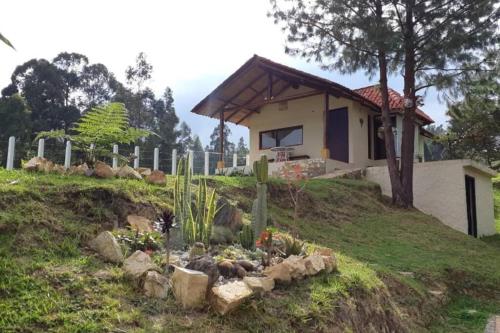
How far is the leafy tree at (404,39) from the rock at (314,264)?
8245 millimetres

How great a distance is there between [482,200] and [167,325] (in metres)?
13.9

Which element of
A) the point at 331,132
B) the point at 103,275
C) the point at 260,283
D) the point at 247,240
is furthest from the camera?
the point at 331,132

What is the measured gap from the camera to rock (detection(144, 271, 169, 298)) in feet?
10.4

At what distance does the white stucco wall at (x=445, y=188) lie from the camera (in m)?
12.5

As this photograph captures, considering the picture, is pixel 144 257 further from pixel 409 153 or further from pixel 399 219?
pixel 409 153

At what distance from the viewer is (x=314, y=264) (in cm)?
421

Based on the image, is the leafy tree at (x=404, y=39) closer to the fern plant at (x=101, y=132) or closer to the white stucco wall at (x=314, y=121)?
the white stucco wall at (x=314, y=121)

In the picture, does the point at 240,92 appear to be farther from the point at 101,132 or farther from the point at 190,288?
the point at 190,288

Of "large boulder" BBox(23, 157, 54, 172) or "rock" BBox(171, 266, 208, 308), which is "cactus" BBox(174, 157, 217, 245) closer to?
"rock" BBox(171, 266, 208, 308)

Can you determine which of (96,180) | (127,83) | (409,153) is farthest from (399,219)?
(127,83)

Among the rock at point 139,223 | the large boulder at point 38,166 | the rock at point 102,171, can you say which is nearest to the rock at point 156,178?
the rock at point 102,171

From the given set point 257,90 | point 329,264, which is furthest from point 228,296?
point 257,90

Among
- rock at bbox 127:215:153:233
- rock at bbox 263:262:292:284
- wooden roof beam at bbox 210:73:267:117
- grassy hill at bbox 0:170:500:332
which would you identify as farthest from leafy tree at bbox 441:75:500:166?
rock at bbox 127:215:153:233

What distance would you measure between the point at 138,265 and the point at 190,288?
0.54m
